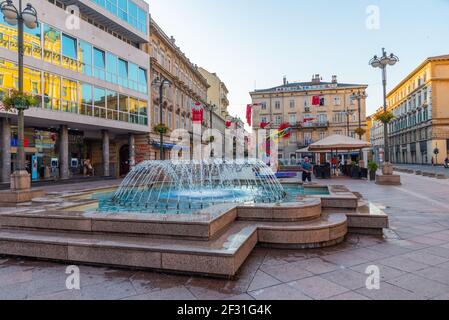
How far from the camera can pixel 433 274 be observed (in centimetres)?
418

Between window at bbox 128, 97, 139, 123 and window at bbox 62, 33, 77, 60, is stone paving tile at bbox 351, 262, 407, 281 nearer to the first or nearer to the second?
window at bbox 62, 33, 77, 60

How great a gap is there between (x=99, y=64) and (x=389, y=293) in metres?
23.4

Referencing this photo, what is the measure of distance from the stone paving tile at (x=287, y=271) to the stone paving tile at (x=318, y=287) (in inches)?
5.5

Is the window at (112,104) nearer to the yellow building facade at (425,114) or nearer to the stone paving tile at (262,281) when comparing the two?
the stone paving tile at (262,281)

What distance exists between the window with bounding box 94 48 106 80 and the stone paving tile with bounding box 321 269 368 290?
21798 millimetres

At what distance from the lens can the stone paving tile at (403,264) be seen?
14.5 ft

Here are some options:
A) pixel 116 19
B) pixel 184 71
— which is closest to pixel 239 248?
pixel 116 19

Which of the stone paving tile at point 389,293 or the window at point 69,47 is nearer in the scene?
the stone paving tile at point 389,293

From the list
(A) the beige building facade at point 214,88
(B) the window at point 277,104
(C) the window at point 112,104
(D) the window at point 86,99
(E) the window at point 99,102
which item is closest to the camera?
(D) the window at point 86,99

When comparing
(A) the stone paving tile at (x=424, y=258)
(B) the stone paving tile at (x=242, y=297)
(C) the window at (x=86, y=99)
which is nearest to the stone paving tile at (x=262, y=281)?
(B) the stone paving tile at (x=242, y=297)

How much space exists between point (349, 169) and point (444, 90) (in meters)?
45.7

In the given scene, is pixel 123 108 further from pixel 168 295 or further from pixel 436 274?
pixel 436 274

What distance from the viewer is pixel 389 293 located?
3.62 meters

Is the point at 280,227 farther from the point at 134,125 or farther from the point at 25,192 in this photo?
the point at 134,125
